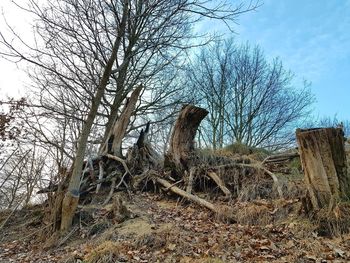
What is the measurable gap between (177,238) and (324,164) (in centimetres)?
247

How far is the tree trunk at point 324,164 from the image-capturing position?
193 inches

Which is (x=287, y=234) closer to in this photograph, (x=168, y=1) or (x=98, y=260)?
(x=98, y=260)

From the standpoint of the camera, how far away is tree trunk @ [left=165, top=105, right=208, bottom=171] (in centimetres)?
807

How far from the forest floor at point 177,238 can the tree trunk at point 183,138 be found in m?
1.27

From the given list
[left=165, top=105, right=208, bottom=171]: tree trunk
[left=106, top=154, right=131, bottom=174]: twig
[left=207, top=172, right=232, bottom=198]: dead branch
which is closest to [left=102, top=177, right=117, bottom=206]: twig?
[left=106, top=154, right=131, bottom=174]: twig

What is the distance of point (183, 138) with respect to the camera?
8.21 metres

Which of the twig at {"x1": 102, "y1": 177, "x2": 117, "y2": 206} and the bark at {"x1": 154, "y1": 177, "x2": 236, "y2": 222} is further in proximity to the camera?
the twig at {"x1": 102, "y1": 177, "x2": 117, "y2": 206}

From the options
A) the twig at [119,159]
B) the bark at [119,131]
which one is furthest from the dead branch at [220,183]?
the bark at [119,131]

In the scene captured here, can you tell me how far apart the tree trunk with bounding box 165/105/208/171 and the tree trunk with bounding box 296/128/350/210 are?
3286 millimetres

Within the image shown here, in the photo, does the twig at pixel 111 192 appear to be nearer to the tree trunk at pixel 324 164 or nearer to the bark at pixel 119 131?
the bark at pixel 119 131

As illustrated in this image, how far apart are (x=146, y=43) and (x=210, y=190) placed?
356 cm

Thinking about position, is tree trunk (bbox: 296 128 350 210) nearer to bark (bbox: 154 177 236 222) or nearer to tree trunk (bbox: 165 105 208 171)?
bark (bbox: 154 177 236 222)

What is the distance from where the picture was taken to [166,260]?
4262 mm

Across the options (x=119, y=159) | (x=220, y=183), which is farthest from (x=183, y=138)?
(x=119, y=159)
